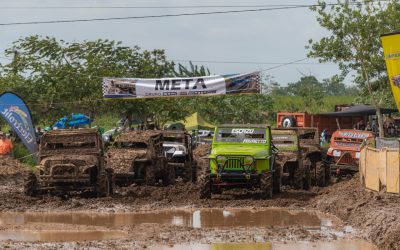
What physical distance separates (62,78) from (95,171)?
18.7m

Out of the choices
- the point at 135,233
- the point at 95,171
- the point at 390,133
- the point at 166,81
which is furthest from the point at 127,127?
the point at 135,233

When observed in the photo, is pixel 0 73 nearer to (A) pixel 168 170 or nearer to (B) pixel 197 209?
(A) pixel 168 170

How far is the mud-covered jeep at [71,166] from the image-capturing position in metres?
22.4

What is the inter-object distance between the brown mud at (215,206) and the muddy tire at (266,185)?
0.22 meters

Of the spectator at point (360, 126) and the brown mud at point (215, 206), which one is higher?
the spectator at point (360, 126)

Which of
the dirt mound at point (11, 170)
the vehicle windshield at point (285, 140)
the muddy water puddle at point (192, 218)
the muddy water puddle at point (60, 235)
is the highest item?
the vehicle windshield at point (285, 140)

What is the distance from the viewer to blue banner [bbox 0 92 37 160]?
34688mm

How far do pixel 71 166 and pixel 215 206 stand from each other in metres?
3.92

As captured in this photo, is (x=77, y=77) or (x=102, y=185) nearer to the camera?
(x=102, y=185)

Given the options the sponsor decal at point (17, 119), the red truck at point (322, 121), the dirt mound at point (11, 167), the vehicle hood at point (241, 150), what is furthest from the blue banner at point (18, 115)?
the red truck at point (322, 121)

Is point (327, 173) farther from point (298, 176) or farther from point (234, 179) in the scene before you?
point (234, 179)

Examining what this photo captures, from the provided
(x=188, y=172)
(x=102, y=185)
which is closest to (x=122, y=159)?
(x=102, y=185)

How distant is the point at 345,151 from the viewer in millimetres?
29641

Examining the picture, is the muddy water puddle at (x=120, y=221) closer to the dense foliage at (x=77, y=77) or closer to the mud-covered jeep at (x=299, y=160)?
the mud-covered jeep at (x=299, y=160)
